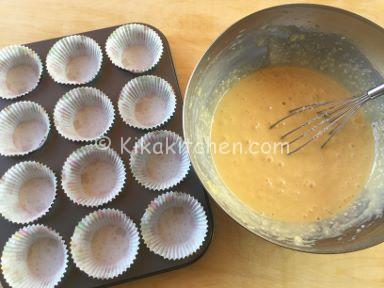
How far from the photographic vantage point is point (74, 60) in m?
1.21

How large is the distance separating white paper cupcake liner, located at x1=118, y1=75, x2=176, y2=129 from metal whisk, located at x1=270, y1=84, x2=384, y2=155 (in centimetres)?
32

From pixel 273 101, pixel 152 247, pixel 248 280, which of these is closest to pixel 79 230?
pixel 152 247

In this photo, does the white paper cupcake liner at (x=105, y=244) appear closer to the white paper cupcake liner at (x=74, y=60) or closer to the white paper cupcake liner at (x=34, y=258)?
the white paper cupcake liner at (x=34, y=258)

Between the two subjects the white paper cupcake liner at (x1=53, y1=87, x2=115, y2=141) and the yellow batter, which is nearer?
the yellow batter

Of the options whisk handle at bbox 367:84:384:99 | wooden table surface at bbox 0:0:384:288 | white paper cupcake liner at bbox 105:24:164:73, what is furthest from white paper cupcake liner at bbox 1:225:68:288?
whisk handle at bbox 367:84:384:99

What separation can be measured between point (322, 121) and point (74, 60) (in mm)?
779

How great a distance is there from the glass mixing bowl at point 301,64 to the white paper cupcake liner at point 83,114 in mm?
308

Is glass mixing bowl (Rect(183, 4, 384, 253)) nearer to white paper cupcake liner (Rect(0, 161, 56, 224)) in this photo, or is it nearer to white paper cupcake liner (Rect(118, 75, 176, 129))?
white paper cupcake liner (Rect(118, 75, 176, 129))

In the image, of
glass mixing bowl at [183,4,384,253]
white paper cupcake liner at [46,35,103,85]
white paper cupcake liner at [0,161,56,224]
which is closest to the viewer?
glass mixing bowl at [183,4,384,253]

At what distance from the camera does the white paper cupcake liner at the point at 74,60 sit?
116 cm

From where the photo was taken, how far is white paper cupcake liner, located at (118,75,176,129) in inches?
43.7

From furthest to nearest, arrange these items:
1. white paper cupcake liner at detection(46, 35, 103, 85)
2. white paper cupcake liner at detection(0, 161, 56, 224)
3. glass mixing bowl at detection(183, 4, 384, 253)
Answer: white paper cupcake liner at detection(46, 35, 103, 85)
white paper cupcake liner at detection(0, 161, 56, 224)
glass mixing bowl at detection(183, 4, 384, 253)

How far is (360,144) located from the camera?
107cm

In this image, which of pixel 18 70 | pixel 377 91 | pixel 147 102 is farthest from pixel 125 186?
pixel 377 91
